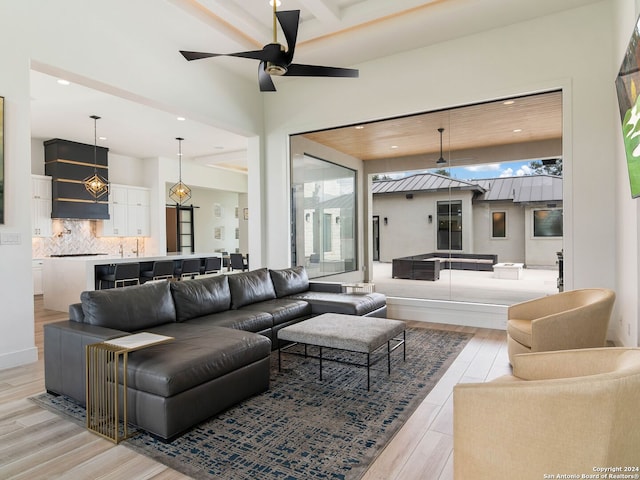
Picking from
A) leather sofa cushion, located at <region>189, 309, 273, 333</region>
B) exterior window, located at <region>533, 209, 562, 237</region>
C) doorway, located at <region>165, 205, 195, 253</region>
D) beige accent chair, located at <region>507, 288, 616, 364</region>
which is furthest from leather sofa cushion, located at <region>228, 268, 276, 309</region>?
doorway, located at <region>165, 205, 195, 253</region>

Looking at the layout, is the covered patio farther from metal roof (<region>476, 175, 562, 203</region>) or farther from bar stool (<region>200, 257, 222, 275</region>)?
bar stool (<region>200, 257, 222, 275</region>)

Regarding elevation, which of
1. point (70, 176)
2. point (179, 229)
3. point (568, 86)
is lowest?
point (179, 229)

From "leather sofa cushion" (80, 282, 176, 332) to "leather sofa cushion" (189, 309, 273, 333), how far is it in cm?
30

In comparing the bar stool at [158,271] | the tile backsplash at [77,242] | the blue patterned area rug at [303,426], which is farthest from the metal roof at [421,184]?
the tile backsplash at [77,242]

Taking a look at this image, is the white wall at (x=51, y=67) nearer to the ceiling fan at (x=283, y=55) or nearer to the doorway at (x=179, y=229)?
the ceiling fan at (x=283, y=55)

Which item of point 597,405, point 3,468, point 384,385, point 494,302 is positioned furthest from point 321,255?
point 597,405

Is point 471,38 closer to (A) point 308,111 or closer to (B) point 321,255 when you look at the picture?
(A) point 308,111

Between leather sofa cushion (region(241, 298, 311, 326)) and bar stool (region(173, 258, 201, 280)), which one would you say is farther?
bar stool (region(173, 258, 201, 280))

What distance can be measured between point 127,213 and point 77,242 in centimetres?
133

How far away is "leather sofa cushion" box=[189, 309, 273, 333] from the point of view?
355 cm

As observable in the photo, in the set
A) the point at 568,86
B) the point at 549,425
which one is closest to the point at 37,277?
the point at 549,425

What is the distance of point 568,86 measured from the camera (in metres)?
4.39

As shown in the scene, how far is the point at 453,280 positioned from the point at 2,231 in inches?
203

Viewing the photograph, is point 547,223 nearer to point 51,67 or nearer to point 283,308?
point 283,308
